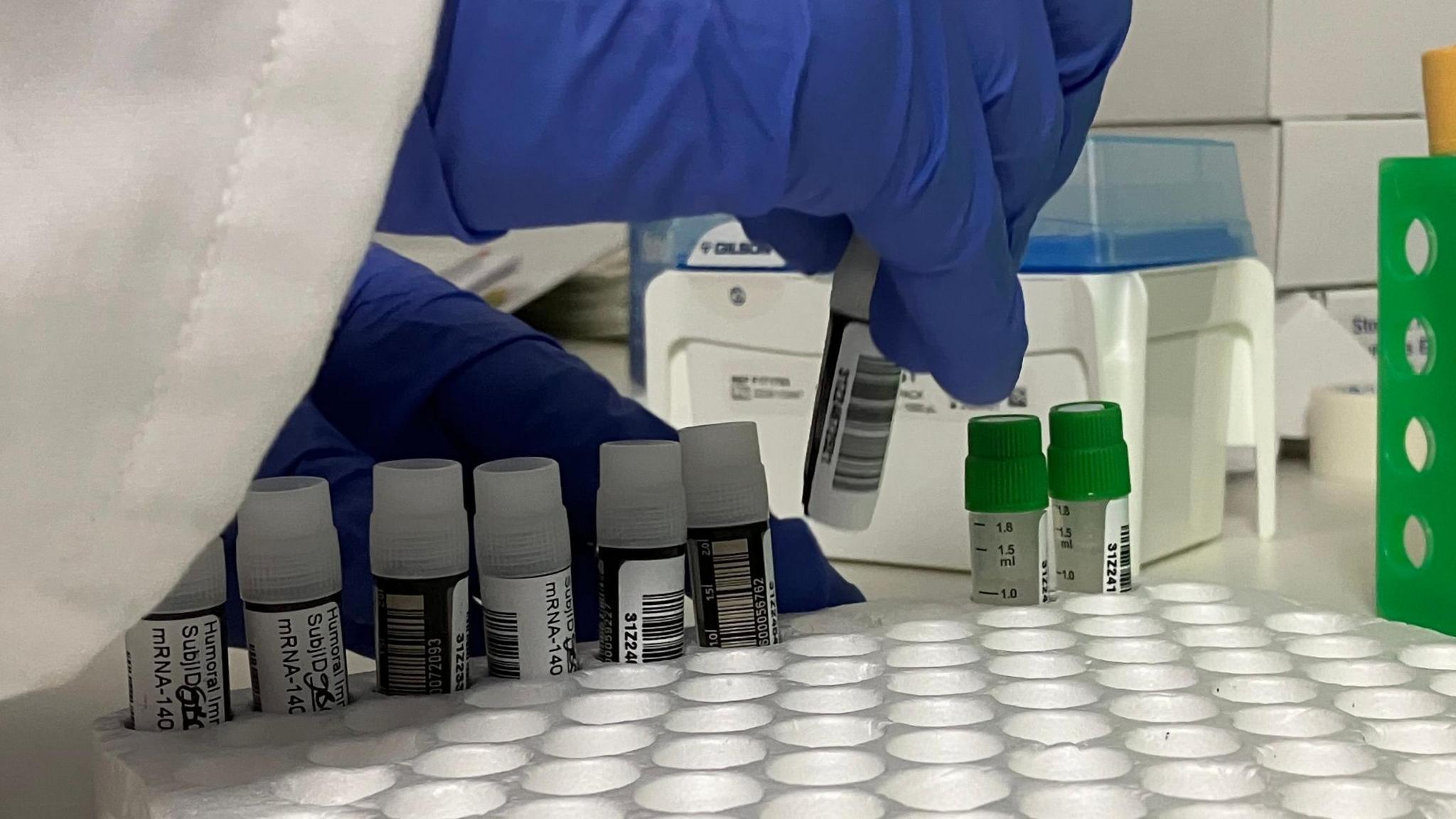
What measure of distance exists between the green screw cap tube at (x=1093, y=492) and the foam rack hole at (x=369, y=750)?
0.32 metres

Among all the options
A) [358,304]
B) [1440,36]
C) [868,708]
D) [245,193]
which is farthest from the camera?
[1440,36]

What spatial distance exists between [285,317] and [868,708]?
0.82ft

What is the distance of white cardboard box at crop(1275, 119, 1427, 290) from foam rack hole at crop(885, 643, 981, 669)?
2.30 feet

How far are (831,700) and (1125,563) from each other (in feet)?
0.67

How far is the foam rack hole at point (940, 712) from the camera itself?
18.7 inches

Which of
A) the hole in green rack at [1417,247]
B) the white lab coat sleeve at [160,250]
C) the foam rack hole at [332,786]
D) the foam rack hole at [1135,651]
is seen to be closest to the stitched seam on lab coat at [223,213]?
the white lab coat sleeve at [160,250]

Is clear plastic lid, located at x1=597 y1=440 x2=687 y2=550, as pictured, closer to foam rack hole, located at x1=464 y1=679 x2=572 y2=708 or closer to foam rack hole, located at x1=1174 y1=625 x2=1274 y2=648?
foam rack hole, located at x1=464 y1=679 x2=572 y2=708

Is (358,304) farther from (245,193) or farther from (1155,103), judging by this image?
(1155,103)

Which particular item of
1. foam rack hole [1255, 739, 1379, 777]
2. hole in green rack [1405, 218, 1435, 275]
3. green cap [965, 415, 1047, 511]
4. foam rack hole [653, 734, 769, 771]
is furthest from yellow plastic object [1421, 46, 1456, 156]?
foam rack hole [653, 734, 769, 771]

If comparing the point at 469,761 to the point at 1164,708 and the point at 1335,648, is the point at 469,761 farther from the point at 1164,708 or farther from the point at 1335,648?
the point at 1335,648

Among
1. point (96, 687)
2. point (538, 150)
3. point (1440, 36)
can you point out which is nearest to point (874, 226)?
point (538, 150)

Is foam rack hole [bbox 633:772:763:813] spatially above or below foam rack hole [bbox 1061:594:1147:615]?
below

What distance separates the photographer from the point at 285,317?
357mm

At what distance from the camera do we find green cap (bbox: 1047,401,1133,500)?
0.63 metres
